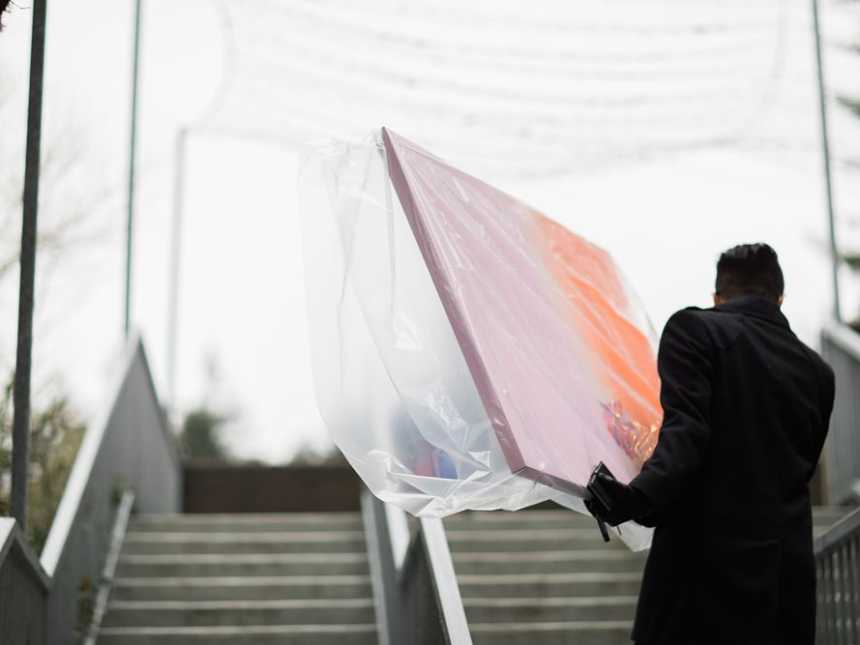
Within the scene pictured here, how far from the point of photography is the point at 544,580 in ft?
18.8

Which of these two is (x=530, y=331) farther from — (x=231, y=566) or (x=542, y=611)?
(x=231, y=566)

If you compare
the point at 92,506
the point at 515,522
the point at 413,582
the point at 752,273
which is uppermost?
the point at 752,273

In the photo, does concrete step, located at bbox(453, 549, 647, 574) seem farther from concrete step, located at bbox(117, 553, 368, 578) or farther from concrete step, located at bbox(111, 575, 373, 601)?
concrete step, located at bbox(117, 553, 368, 578)

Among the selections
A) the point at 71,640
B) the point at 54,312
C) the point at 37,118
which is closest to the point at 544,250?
the point at 37,118

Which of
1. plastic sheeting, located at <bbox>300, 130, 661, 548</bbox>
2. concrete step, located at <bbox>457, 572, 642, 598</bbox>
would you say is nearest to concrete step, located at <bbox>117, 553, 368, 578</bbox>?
concrete step, located at <bbox>457, 572, 642, 598</bbox>

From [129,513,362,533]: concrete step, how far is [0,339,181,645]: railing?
0.24m

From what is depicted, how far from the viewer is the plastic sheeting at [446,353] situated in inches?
108

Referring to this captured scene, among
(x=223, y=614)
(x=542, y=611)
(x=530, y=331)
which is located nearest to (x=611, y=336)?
(x=530, y=331)

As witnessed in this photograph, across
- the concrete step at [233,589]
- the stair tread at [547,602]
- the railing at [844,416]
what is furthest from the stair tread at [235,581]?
the railing at [844,416]

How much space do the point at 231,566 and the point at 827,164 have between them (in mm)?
4037

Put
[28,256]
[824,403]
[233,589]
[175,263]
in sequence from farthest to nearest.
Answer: [175,263]
[233,589]
[28,256]
[824,403]

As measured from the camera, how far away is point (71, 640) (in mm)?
5094

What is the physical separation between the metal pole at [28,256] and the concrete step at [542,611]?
2252 mm

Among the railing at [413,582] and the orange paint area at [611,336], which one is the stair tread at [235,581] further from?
the orange paint area at [611,336]
